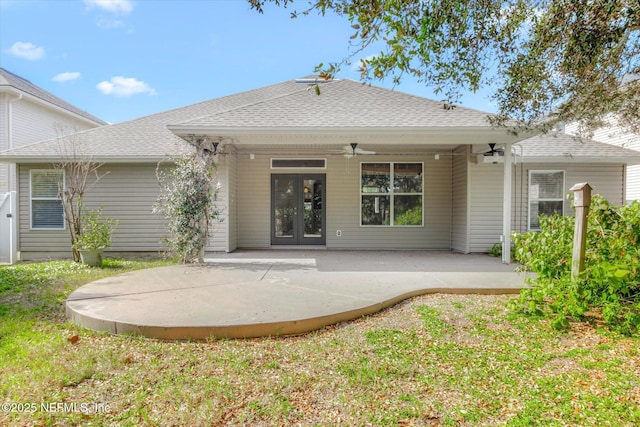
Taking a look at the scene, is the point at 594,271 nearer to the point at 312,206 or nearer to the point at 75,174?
the point at 312,206

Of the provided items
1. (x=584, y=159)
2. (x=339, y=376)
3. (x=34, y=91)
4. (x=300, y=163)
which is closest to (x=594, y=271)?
(x=339, y=376)

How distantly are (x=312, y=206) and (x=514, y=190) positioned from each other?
17.8 ft

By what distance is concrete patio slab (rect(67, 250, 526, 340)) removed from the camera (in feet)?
12.1

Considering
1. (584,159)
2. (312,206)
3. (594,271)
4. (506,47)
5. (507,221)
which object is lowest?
(594,271)

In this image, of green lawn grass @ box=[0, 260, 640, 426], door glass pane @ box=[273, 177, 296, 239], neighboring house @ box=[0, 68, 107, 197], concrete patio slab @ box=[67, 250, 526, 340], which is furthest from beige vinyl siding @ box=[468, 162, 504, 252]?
neighboring house @ box=[0, 68, 107, 197]

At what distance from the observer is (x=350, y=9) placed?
9.71 ft

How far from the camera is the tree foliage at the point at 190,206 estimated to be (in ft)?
23.0

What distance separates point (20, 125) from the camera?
41.7ft

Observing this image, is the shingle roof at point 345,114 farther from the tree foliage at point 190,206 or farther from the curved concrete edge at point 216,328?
the curved concrete edge at point 216,328

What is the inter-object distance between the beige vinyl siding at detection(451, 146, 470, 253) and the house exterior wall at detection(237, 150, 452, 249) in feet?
0.63

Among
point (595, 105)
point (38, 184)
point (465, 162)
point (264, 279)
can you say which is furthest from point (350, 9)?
point (38, 184)

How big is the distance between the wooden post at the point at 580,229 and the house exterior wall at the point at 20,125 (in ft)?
44.1

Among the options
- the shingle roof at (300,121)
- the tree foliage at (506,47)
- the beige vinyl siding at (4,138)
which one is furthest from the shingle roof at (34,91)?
the tree foliage at (506,47)

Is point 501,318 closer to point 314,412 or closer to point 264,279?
point 314,412
